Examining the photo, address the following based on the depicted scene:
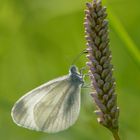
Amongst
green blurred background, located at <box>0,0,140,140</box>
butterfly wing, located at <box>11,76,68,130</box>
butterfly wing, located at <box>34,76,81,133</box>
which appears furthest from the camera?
green blurred background, located at <box>0,0,140,140</box>

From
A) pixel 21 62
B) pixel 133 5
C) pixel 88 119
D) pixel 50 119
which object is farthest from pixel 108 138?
pixel 133 5

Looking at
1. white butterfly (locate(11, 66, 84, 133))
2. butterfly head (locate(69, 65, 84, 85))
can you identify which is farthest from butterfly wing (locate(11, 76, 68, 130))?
butterfly head (locate(69, 65, 84, 85))

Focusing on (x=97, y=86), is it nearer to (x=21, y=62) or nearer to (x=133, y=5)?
(x=21, y=62)

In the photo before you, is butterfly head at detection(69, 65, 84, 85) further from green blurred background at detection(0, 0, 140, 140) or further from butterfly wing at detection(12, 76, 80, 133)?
green blurred background at detection(0, 0, 140, 140)

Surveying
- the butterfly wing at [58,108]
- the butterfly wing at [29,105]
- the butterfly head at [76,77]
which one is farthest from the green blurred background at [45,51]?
the butterfly head at [76,77]

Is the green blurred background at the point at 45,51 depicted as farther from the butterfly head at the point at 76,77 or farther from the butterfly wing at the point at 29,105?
the butterfly head at the point at 76,77

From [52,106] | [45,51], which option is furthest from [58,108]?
[45,51]
